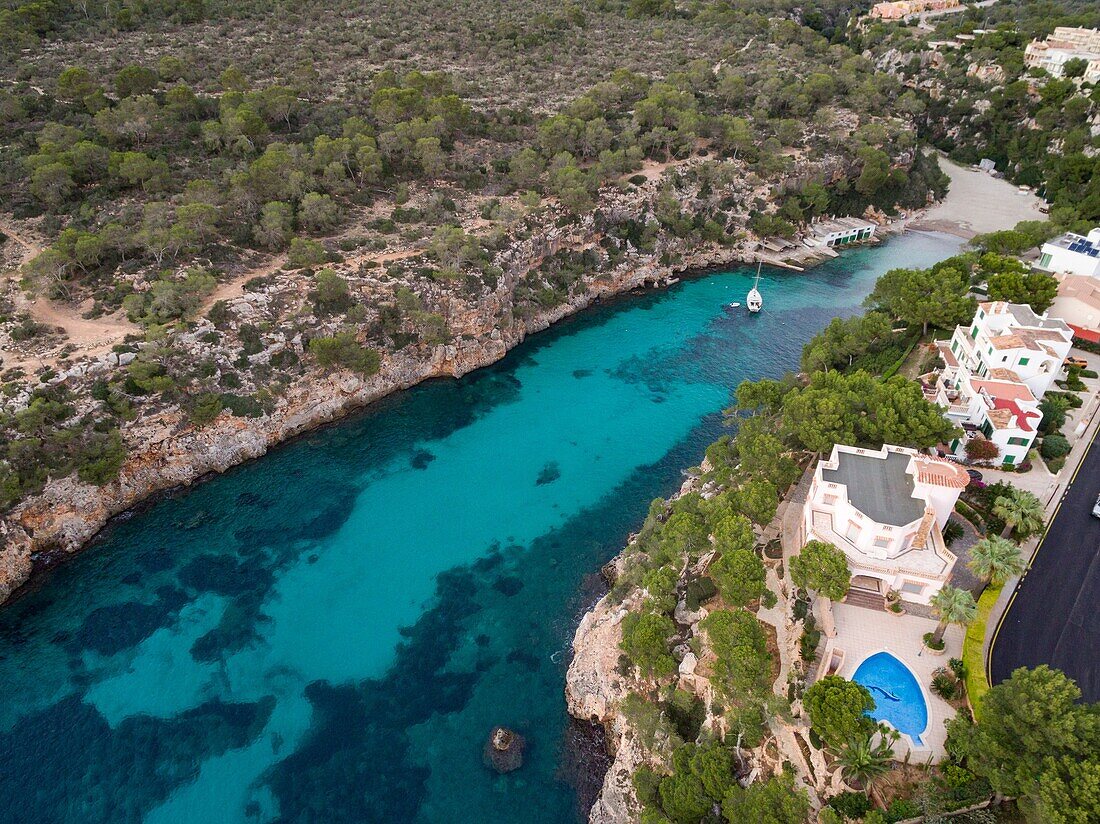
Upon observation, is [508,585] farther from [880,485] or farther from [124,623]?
[124,623]

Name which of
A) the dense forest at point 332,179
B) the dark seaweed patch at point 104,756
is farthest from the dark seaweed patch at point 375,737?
the dense forest at point 332,179

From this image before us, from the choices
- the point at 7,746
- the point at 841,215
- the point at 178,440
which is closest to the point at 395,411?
the point at 178,440

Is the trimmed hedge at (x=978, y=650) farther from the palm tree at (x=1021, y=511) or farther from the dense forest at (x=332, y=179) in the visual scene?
the dense forest at (x=332, y=179)

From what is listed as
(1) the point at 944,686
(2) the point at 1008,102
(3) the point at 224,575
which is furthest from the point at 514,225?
(2) the point at 1008,102

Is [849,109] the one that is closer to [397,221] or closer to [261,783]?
[397,221]

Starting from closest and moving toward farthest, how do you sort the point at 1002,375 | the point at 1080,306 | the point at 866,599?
the point at 866,599
the point at 1002,375
the point at 1080,306

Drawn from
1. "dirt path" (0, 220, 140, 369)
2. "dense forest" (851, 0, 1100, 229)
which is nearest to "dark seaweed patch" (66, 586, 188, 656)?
"dirt path" (0, 220, 140, 369)

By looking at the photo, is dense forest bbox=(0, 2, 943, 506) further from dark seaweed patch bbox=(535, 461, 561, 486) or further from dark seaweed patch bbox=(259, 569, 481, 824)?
dark seaweed patch bbox=(259, 569, 481, 824)
